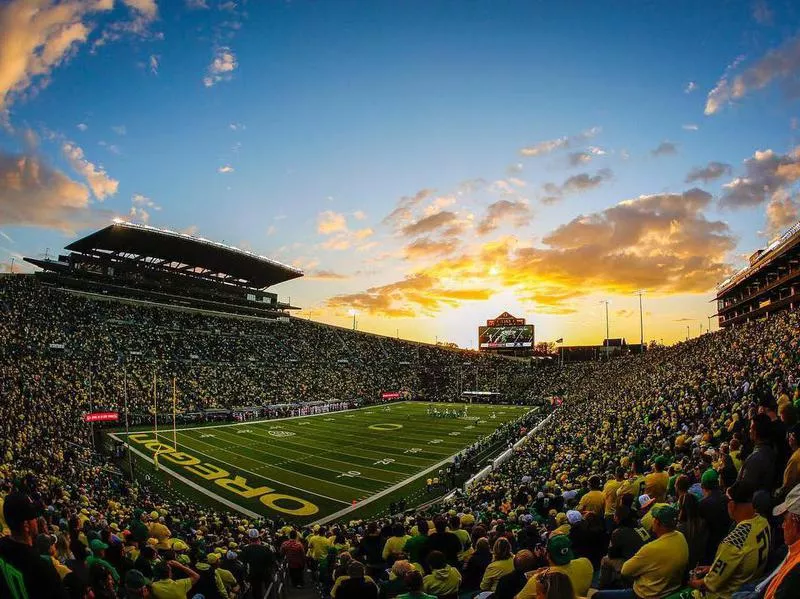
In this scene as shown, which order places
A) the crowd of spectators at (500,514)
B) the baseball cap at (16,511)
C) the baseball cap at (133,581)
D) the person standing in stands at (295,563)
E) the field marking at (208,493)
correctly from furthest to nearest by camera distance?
the field marking at (208,493) < the person standing in stands at (295,563) < the baseball cap at (133,581) < the crowd of spectators at (500,514) < the baseball cap at (16,511)

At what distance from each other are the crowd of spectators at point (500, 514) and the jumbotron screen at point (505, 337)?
1630 inches

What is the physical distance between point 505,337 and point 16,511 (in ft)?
266

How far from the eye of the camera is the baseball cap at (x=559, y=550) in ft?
13.6

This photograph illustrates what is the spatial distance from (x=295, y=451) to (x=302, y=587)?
80.6 ft

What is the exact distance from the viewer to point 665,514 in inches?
165

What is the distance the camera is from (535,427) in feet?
114

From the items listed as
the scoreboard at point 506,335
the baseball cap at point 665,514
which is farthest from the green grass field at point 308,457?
the scoreboard at point 506,335

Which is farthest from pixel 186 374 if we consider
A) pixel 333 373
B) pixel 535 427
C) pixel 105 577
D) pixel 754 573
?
pixel 754 573

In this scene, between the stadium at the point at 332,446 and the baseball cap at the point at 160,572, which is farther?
the baseball cap at the point at 160,572

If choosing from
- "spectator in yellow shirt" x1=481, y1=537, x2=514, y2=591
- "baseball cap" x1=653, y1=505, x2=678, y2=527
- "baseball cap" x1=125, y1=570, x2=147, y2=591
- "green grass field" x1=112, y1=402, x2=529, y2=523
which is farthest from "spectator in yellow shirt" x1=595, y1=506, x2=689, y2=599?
"green grass field" x1=112, y1=402, x2=529, y2=523

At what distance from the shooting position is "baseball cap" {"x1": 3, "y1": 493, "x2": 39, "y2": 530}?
3.02m

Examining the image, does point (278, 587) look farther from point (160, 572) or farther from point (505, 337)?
point (505, 337)

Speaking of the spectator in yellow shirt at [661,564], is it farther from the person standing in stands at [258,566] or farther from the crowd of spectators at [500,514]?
the person standing in stands at [258,566]

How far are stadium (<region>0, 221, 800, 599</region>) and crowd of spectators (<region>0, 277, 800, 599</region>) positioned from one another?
5 centimetres
